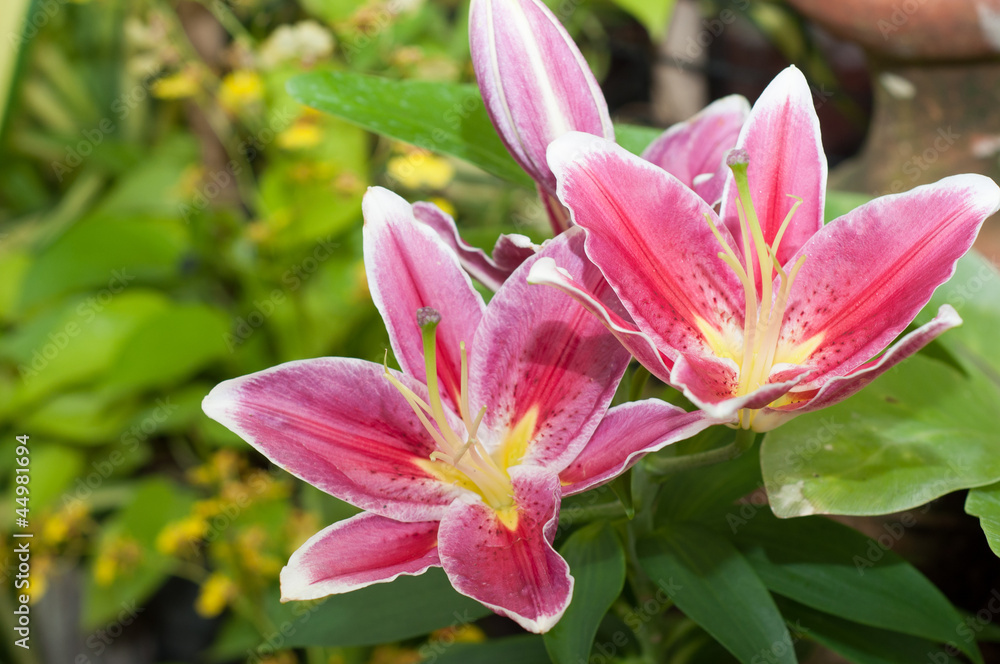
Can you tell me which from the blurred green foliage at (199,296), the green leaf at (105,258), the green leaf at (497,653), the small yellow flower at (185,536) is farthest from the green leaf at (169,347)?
the green leaf at (497,653)

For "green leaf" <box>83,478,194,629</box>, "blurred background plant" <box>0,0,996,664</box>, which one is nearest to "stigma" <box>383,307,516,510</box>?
"blurred background plant" <box>0,0,996,664</box>

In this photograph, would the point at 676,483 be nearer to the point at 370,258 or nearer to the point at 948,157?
the point at 370,258

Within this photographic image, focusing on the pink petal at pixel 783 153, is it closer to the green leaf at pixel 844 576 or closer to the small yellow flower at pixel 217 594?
the green leaf at pixel 844 576

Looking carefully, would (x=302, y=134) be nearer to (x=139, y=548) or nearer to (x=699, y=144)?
(x=139, y=548)

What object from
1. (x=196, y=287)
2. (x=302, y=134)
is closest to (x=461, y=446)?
(x=302, y=134)

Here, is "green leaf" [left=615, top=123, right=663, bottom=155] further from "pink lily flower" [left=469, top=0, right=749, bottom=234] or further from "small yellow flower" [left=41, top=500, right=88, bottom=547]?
"small yellow flower" [left=41, top=500, right=88, bottom=547]

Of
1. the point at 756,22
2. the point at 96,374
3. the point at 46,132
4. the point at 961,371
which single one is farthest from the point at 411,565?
the point at 46,132
